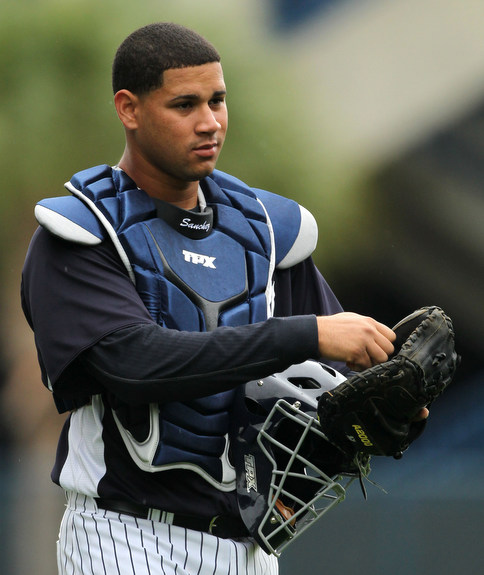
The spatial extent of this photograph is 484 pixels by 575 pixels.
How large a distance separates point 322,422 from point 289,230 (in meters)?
0.59

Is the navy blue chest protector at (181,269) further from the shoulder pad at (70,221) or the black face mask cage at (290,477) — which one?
the black face mask cage at (290,477)

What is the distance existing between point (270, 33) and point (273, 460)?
321 centimetres

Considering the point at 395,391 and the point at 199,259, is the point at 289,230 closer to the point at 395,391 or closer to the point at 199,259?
the point at 199,259

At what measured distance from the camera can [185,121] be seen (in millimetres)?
2525

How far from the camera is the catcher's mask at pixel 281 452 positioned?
2488 millimetres

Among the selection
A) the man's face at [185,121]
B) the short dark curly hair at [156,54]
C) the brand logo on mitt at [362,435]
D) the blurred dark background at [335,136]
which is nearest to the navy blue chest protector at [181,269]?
the man's face at [185,121]

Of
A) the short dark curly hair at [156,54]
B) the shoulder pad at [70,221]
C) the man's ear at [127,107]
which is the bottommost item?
the shoulder pad at [70,221]

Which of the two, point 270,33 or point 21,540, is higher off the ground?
point 270,33

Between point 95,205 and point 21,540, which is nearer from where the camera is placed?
point 95,205

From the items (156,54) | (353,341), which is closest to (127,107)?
(156,54)

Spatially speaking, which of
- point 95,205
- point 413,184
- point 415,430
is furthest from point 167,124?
point 413,184

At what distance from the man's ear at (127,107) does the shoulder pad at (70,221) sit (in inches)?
9.8

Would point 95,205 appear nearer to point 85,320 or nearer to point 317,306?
point 85,320

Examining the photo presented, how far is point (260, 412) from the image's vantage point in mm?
2537
